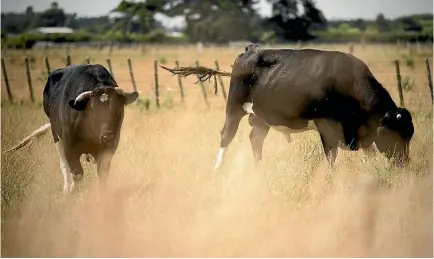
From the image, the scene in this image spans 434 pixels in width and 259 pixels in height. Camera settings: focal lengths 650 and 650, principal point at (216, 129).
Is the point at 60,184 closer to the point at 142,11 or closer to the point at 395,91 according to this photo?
the point at 142,11

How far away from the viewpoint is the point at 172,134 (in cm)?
924

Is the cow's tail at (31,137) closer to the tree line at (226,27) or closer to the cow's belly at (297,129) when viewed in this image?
the cow's belly at (297,129)

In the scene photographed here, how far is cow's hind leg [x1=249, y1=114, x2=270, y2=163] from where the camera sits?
8.05 m

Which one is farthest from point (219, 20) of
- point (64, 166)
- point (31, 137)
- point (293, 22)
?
point (64, 166)

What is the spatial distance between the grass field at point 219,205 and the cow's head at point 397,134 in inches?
5.4

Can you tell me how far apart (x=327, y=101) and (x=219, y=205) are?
2.21 metres

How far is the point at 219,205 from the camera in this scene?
571cm

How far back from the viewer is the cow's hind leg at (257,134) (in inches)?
317

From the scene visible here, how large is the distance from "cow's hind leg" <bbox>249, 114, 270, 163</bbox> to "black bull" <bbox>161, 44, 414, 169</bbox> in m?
0.07

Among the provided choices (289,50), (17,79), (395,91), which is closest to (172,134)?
(289,50)

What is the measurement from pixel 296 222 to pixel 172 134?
421 cm

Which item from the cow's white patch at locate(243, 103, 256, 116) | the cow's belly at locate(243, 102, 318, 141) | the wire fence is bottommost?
the wire fence

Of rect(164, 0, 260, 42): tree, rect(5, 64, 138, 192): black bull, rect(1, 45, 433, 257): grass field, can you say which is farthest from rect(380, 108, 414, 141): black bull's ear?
rect(164, 0, 260, 42): tree

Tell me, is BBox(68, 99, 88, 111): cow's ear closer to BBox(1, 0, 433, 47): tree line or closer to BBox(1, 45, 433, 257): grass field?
BBox(1, 45, 433, 257): grass field
